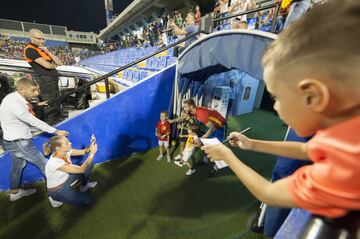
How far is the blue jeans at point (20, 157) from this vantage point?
2.64m

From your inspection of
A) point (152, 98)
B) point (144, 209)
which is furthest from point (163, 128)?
point (144, 209)

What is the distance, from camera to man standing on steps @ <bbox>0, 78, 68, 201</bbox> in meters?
2.47

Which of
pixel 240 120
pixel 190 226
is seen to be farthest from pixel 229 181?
pixel 240 120

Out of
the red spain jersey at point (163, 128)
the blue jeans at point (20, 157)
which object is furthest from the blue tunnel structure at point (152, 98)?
the red spain jersey at point (163, 128)

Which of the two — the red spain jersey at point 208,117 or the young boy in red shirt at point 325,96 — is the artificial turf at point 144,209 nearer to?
the red spain jersey at point 208,117

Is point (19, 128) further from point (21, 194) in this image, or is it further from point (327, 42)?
point (327, 42)

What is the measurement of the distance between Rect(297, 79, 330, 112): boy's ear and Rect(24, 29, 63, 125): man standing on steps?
358cm

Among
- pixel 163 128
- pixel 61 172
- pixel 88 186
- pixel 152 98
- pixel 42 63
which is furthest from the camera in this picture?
pixel 152 98

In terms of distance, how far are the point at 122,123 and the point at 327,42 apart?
3690 millimetres

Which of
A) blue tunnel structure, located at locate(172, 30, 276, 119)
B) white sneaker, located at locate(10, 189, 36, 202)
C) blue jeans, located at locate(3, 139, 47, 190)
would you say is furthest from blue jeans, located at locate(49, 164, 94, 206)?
blue tunnel structure, located at locate(172, 30, 276, 119)

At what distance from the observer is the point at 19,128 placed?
255 centimetres

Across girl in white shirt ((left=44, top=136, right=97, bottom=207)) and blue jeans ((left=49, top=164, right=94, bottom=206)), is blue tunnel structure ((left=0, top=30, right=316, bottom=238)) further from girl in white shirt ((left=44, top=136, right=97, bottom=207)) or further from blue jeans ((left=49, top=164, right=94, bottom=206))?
blue jeans ((left=49, top=164, right=94, bottom=206))

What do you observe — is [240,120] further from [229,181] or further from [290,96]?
[290,96]

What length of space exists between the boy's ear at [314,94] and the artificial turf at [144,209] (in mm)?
2347
